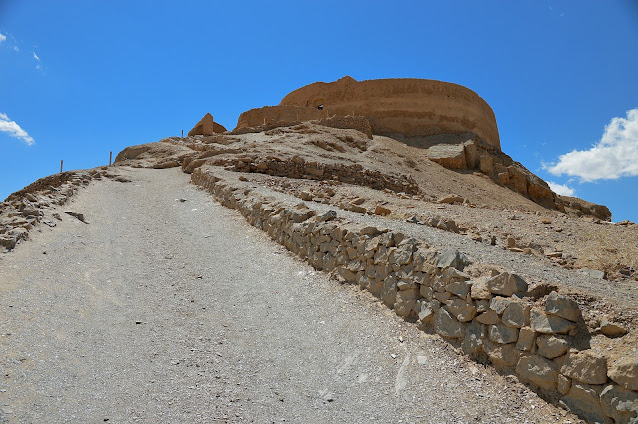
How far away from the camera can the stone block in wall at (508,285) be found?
422 centimetres

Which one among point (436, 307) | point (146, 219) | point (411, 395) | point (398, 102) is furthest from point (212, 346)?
point (398, 102)

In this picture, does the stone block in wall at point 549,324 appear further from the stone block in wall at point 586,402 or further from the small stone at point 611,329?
the stone block in wall at point 586,402

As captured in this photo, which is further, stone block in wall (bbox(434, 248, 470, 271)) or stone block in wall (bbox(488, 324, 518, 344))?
stone block in wall (bbox(434, 248, 470, 271))

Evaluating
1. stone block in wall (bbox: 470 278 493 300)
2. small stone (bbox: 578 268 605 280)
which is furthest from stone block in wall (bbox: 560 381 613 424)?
small stone (bbox: 578 268 605 280)

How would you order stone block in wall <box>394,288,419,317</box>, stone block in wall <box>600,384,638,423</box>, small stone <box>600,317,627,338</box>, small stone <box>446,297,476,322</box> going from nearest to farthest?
stone block in wall <box>600,384,638,423</box>, small stone <box>600,317,627,338</box>, small stone <box>446,297,476,322</box>, stone block in wall <box>394,288,419,317</box>

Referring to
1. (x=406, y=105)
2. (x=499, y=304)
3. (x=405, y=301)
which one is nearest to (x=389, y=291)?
(x=405, y=301)

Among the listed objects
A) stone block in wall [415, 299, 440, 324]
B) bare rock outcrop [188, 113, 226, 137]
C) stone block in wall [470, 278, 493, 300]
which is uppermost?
bare rock outcrop [188, 113, 226, 137]

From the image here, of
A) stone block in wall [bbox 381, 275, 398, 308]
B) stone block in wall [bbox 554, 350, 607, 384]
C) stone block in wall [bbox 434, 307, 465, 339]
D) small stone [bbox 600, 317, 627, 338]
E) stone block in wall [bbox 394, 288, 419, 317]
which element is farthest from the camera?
stone block in wall [bbox 381, 275, 398, 308]

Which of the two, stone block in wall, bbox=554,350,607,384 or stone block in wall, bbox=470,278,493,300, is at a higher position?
stone block in wall, bbox=470,278,493,300

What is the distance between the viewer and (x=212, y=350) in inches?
195

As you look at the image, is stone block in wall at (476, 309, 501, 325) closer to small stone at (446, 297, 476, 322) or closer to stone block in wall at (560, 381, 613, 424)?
small stone at (446, 297, 476, 322)

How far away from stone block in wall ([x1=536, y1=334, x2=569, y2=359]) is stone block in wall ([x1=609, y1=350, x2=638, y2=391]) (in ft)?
1.22

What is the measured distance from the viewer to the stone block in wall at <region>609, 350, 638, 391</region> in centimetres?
314

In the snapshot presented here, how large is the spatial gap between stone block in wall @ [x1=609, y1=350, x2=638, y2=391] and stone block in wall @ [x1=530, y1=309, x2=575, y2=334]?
1.47 feet
